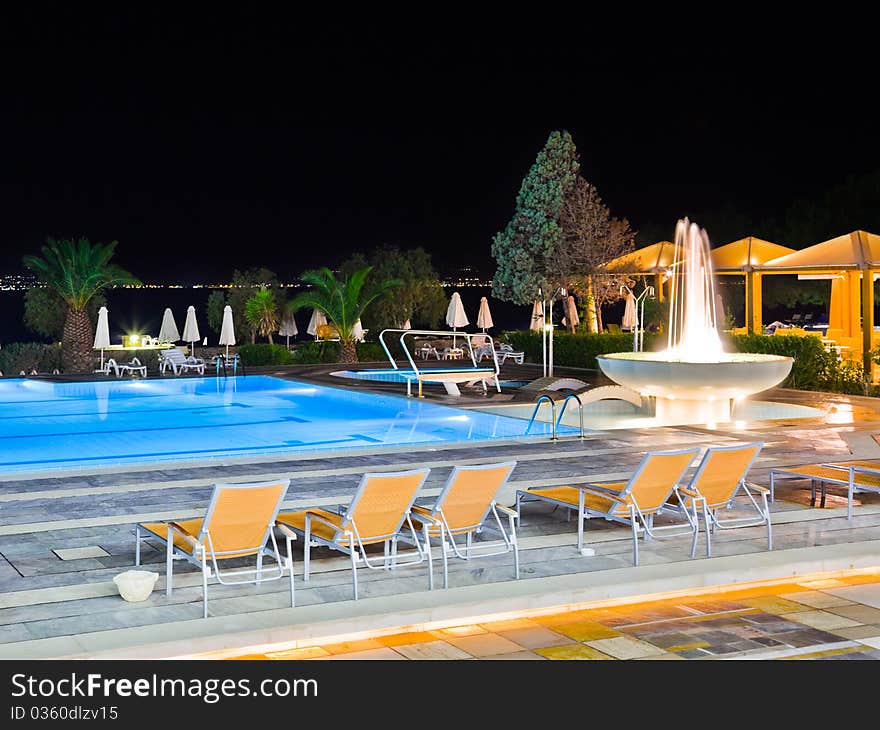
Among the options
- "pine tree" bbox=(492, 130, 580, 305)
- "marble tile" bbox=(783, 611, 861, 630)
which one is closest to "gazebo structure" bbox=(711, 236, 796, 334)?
"pine tree" bbox=(492, 130, 580, 305)

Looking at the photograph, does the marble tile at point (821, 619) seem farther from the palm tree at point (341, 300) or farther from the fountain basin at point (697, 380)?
the palm tree at point (341, 300)

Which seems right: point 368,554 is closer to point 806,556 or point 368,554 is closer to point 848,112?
point 806,556

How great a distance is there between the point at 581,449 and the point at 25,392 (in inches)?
538

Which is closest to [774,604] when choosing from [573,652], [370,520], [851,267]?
[573,652]

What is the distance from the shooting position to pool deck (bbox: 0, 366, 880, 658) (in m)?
5.96

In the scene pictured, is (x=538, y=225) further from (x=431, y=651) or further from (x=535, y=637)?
(x=431, y=651)

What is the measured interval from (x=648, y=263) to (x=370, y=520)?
21905 millimetres

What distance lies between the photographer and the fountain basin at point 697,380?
14.8 meters

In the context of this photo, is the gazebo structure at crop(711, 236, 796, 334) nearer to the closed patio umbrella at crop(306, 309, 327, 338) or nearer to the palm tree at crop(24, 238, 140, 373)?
the closed patio umbrella at crop(306, 309, 327, 338)

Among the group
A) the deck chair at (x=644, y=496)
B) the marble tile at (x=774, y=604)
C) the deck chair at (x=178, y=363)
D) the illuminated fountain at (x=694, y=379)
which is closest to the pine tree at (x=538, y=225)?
the deck chair at (x=178, y=363)

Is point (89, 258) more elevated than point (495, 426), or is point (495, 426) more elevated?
point (89, 258)

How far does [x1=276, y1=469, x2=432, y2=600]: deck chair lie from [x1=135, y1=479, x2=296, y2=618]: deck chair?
Answer: 0.24 meters
